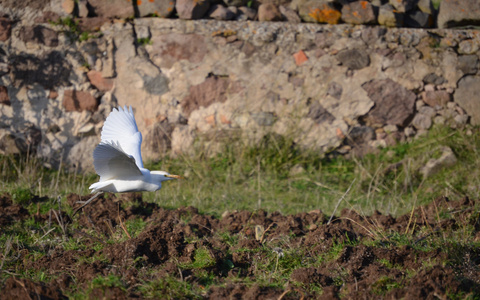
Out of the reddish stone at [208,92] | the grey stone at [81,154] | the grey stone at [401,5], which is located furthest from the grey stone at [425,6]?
the grey stone at [81,154]

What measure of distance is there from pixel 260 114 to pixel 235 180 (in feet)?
3.36

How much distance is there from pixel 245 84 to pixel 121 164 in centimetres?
317

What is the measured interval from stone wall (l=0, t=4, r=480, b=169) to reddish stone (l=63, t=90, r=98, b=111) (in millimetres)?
13

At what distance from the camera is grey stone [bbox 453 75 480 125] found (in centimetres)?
637

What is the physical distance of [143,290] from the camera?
2488 millimetres

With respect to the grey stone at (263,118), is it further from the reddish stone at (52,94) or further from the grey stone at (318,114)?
the reddish stone at (52,94)

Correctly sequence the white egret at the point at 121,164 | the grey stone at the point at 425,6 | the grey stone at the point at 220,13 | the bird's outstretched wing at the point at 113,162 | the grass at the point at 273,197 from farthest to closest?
1. the grey stone at the point at 425,6
2. the grey stone at the point at 220,13
3. the white egret at the point at 121,164
4. the bird's outstretched wing at the point at 113,162
5. the grass at the point at 273,197

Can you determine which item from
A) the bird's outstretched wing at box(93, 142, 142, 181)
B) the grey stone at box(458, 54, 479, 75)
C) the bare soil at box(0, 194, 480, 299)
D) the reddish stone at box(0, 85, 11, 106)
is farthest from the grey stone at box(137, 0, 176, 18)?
the grey stone at box(458, 54, 479, 75)

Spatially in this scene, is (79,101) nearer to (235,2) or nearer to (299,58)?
(235,2)

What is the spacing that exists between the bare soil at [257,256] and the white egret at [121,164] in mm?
287

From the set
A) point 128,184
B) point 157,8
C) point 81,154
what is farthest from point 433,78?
point 81,154

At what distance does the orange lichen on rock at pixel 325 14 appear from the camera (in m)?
6.56

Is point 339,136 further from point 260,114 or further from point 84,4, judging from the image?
point 84,4

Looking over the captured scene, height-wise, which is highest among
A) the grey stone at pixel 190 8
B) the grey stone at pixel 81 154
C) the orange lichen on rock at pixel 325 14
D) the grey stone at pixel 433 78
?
the grey stone at pixel 190 8
